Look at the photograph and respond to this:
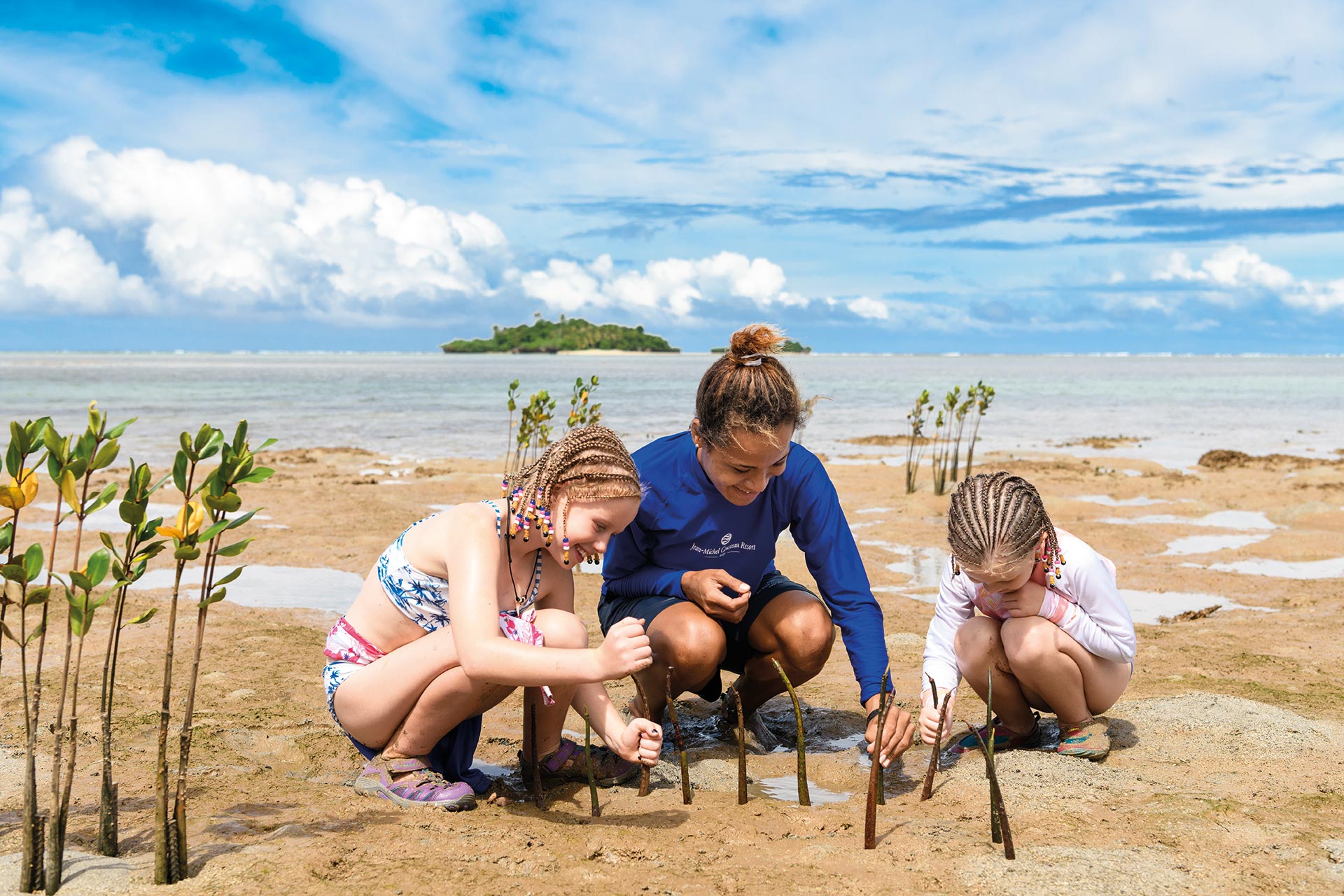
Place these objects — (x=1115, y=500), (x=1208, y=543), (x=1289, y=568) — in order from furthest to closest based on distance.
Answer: (x=1115, y=500) → (x=1208, y=543) → (x=1289, y=568)

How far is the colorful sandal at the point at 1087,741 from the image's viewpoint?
3.56 m

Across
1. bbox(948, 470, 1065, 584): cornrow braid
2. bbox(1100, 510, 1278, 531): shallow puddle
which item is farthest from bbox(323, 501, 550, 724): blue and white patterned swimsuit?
bbox(1100, 510, 1278, 531): shallow puddle

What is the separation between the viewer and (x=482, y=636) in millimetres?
2805

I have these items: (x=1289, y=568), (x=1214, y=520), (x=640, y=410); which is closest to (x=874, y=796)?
(x=1289, y=568)

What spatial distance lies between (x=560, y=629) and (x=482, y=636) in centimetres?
42

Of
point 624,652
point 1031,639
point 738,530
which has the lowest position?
point 1031,639

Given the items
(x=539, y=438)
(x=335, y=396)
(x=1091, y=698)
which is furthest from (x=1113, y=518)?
(x=335, y=396)

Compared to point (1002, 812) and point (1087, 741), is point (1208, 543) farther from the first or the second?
point (1002, 812)

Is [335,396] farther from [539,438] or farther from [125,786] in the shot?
[125,786]

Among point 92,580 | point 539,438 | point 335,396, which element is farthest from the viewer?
point 335,396

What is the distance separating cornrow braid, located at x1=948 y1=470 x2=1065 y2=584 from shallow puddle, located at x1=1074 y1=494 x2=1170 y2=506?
811cm

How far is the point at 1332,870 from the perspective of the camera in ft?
8.70

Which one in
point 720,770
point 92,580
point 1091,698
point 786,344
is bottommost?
point 720,770

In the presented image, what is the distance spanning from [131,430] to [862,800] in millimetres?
18709
